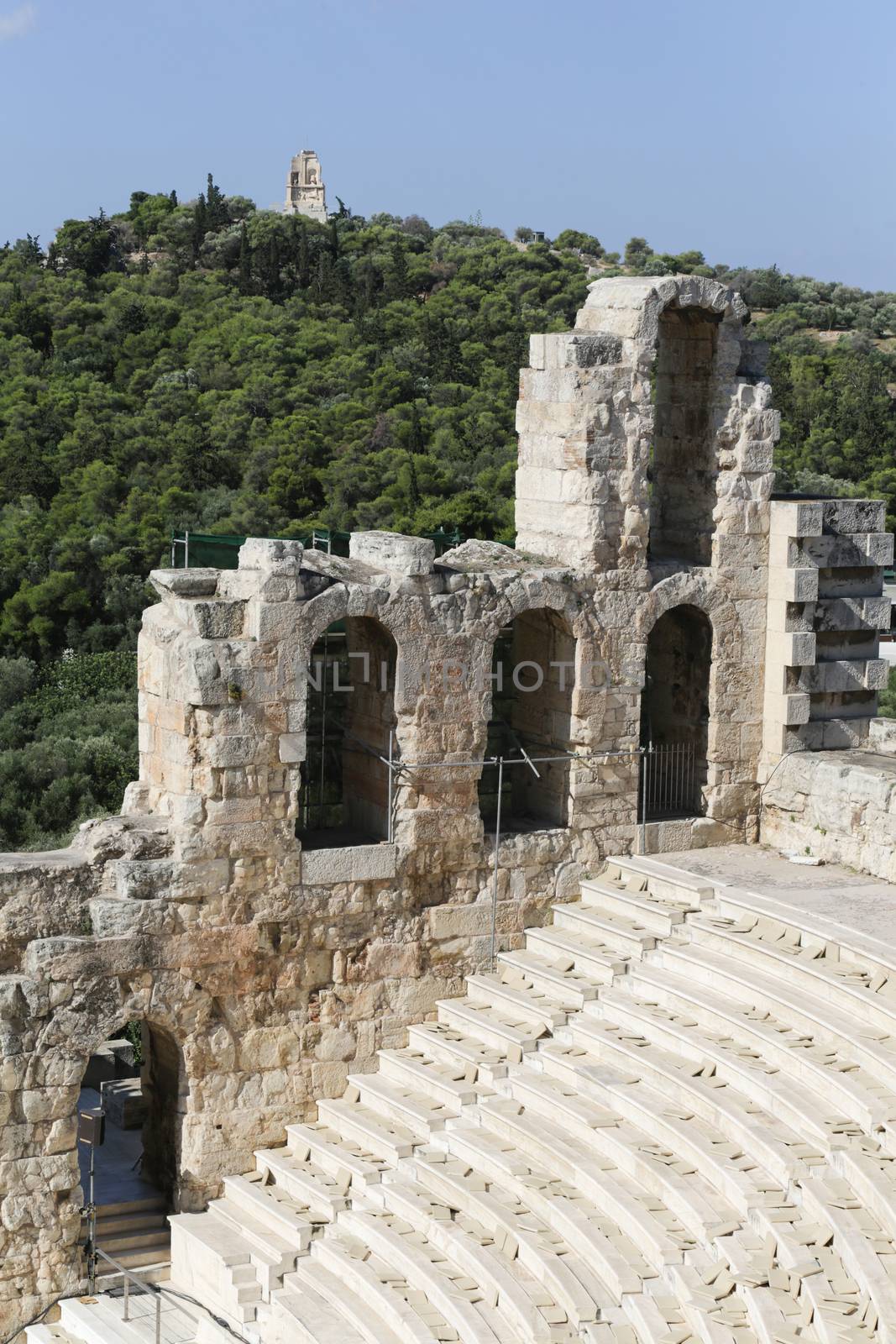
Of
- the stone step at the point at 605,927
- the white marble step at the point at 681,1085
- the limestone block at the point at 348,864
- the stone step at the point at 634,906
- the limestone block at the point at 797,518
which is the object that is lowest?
the white marble step at the point at 681,1085

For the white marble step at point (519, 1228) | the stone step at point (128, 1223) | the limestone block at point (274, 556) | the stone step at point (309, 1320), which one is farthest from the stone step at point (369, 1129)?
the limestone block at point (274, 556)

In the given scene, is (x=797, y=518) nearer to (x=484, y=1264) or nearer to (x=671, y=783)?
(x=671, y=783)

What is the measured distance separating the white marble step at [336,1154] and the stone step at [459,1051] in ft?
3.31

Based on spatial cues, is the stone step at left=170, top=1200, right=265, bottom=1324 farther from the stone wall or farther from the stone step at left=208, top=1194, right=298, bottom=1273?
the stone wall

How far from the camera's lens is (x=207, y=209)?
2031 inches

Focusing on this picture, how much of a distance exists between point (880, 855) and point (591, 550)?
3.63m

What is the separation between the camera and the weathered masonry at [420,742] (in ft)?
43.3

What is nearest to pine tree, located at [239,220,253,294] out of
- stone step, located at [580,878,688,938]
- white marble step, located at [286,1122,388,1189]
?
stone step, located at [580,878,688,938]

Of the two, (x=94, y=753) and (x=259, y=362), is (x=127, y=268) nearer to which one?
(x=259, y=362)

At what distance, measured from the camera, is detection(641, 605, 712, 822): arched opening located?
1636 cm

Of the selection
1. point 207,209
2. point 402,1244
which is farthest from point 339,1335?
point 207,209

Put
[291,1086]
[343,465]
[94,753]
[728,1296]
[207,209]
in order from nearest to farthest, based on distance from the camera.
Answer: [728,1296], [291,1086], [94,753], [343,465], [207,209]

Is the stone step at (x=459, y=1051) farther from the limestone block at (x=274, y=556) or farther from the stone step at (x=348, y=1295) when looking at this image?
the limestone block at (x=274, y=556)

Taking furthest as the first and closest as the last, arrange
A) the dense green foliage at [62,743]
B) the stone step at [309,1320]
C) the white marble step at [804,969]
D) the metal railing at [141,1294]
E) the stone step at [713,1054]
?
the dense green foliage at [62,743] < the metal railing at [141,1294] < the white marble step at [804,969] < the stone step at [713,1054] < the stone step at [309,1320]
